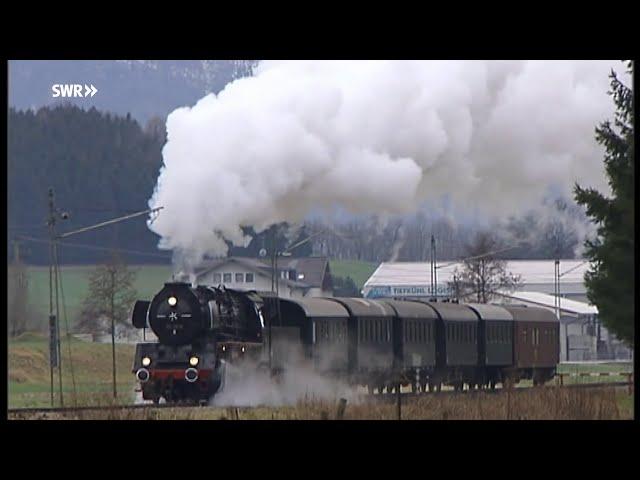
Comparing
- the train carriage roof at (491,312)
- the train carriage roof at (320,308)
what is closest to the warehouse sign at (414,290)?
the train carriage roof at (491,312)

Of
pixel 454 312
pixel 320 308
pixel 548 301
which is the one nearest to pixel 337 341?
pixel 320 308

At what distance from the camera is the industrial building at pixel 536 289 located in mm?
40188

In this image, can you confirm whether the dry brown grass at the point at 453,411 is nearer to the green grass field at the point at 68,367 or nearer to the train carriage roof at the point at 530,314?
the green grass field at the point at 68,367

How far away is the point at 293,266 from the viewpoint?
36.5m

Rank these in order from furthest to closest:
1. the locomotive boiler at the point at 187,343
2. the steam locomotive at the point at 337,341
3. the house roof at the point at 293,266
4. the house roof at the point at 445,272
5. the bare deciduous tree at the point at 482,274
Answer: the bare deciduous tree at the point at 482,274, the house roof at the point at 445,272, the house roof at the point at 293,266, the steam locomotive at the point at 337,341, the locomotive boiler at the point at 187,343

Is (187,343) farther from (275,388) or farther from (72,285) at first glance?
(72,285)

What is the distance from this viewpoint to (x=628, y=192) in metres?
24.9

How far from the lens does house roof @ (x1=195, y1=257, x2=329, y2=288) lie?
3156cm

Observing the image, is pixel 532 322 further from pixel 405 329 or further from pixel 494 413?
pixel 494 413

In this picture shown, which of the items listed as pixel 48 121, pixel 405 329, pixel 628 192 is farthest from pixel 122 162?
pixel 628 192

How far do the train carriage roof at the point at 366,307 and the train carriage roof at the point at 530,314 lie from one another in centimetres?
708

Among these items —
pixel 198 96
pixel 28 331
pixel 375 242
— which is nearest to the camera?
pixel 375 242
